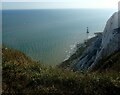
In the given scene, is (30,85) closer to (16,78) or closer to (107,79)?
(16,78)

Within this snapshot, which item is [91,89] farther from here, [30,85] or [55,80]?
[30,85]

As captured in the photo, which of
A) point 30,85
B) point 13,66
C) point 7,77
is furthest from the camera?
point 13,66

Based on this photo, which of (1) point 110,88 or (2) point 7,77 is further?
(2) point 7,77

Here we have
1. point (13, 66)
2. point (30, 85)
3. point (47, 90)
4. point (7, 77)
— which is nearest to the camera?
point (47, 90)

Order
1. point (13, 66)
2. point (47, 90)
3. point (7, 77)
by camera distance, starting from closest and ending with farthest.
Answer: point (47, 90), point (7, 77), point (13, 66)

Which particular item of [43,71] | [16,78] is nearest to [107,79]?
[43,71]

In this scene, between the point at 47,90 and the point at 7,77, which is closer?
the point at 47,90

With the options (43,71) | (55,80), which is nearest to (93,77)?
(55,80)

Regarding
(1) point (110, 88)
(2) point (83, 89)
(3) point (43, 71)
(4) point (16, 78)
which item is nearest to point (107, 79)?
(1) point (110, 88)
